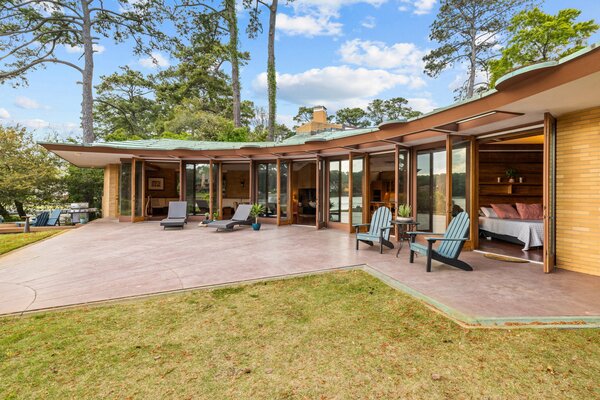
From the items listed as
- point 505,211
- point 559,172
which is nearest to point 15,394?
point 559,172

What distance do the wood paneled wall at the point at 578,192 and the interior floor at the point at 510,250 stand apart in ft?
2.82

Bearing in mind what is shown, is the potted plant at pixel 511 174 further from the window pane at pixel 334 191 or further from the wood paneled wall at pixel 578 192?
the window pane at pixel 334 191

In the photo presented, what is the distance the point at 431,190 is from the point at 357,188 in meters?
2.41

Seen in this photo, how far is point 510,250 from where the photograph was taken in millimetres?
6605

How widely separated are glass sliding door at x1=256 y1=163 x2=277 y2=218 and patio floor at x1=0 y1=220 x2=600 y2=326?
4.19 m

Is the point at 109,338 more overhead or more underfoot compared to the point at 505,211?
more underfoot

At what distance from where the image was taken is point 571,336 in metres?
2.71

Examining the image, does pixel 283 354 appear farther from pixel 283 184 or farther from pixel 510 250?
pixel 283 184

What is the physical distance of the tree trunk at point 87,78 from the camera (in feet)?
56.2

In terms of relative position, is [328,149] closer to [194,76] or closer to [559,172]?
[559,172]

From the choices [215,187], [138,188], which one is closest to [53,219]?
[138,188]

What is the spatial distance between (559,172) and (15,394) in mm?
7404

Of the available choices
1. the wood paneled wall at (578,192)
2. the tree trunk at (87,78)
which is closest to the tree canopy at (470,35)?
the wood paneled wall at (578,192)

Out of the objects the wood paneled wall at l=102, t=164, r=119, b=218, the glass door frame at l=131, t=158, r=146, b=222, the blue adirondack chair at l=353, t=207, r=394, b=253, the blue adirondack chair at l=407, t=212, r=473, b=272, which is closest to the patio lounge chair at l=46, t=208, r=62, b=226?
the wood paneled wall at l=102, t=164, r=119, b=218
